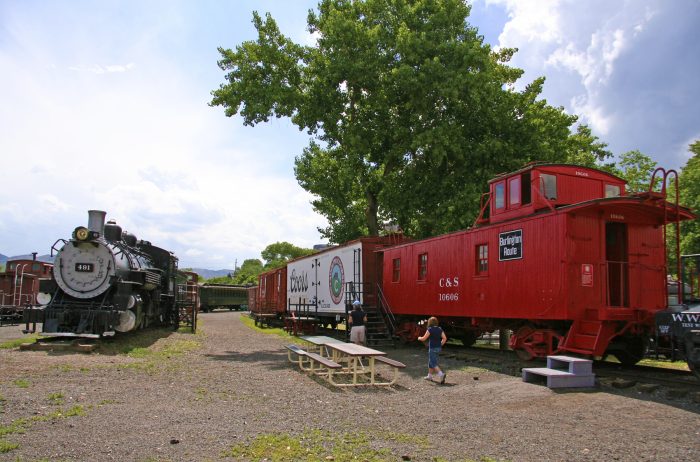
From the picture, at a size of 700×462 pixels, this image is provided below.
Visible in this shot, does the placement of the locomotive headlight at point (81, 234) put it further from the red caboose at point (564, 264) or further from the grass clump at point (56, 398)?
the red caboose at point (564, 264)

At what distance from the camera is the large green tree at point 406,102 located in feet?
64.6

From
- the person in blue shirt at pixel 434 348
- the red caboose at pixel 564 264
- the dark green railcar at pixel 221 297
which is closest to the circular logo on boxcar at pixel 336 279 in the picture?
the red caboose at pixel 564 264

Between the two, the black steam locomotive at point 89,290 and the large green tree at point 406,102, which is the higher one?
the large green tree at point 406,102

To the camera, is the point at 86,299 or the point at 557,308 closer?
the point at 557,308

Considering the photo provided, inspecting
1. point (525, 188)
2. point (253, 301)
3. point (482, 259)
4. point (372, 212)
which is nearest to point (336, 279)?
point (372, 212)

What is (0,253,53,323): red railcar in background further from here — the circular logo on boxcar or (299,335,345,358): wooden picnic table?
(299,335,345,358): wooden picnic table

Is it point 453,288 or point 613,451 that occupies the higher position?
point 453,288

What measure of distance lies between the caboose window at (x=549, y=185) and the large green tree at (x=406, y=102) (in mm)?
6643

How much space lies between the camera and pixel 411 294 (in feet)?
54.4

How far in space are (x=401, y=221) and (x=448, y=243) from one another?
367 inches

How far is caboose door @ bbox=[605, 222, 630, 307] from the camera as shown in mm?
11297

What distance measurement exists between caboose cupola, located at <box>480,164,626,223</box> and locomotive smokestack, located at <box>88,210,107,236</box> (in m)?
11.4

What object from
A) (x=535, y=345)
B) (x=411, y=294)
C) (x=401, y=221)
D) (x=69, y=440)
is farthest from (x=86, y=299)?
(x=401, y=221)

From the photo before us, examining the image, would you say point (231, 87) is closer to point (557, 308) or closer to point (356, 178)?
point (356, 178)
